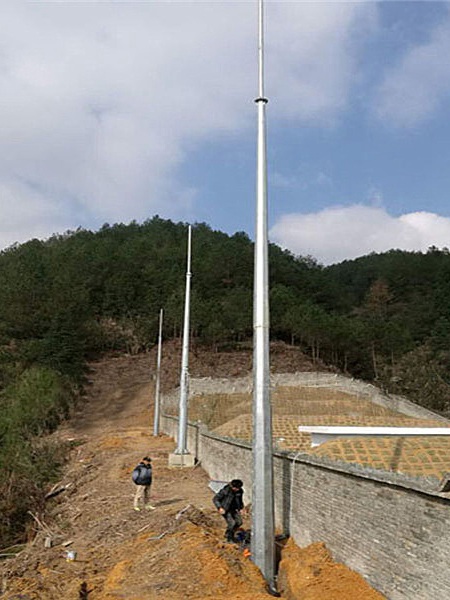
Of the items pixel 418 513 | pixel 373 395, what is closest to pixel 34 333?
pixel 373 395

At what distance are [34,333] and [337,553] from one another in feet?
207

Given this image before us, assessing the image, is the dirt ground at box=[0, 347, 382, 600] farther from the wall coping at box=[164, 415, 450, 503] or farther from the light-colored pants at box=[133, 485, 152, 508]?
the wall coping at box=[164, 415, 450, 503]

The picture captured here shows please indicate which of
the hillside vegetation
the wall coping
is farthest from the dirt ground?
the hillside vegetation

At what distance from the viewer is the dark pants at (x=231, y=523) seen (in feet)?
Result: 32.5

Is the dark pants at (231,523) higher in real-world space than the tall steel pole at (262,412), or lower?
lower

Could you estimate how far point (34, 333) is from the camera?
66.4 metres

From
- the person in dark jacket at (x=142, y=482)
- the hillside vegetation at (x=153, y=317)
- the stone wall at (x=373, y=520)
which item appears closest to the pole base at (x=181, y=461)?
the hillside vegetation at (x=153, y=317)

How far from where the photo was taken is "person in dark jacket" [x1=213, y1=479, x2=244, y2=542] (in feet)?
32.5

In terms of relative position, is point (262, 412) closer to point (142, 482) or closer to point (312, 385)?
point (142, 482)

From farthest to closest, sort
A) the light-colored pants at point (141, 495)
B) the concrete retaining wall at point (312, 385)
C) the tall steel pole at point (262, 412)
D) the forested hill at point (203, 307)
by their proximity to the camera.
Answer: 1. the forested hill at point (203, 307)
2. the concrete retaining wall at point (312, 385)
3. the light-colored pants at point (141, 495)
4. the tall steel pole at point (262, 412)

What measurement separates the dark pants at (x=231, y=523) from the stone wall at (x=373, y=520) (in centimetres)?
96

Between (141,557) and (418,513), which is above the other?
(418,513)

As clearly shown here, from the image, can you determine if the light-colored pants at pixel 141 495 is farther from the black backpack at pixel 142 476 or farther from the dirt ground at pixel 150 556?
the dirt ground at pixel 150 556

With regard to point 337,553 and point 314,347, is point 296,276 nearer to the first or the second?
point 314,347
